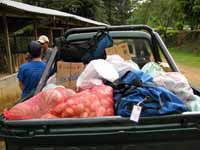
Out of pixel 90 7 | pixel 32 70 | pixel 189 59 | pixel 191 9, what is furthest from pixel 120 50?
pixel 90 7

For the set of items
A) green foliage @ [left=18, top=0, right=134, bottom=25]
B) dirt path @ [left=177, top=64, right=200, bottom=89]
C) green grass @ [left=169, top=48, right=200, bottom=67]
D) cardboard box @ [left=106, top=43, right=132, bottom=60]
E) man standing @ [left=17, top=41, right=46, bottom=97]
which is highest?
cardboard box @ [left=106, top=43, right=132, bottom=60]

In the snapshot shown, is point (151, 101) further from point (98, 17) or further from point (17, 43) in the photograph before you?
point (98, 17)

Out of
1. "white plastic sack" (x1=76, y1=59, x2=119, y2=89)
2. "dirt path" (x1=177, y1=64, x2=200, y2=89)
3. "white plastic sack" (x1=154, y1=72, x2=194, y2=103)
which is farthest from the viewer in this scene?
"dirt path" (x1=177, y1=64, x2=200, y2=89)

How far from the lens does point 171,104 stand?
2889 mm

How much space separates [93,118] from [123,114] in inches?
9.4

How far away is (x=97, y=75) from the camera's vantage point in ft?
12.0

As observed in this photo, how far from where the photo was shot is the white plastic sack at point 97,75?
11.7ft

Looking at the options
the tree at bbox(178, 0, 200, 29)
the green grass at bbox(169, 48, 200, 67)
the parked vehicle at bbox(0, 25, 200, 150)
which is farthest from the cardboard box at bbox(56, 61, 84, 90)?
the tree at bbox(178, 0, 200, 29)

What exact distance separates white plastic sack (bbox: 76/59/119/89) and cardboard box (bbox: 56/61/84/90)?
61cm

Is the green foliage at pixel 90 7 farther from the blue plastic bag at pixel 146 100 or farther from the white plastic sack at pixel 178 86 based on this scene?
the blue plastic bag at pixel 146 100

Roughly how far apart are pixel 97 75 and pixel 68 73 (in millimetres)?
851

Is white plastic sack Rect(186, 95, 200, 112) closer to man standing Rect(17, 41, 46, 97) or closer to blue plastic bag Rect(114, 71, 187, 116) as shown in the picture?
blue plastic bag Rect(114, 71, 187, 116)

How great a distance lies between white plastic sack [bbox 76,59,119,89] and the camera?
356 cm

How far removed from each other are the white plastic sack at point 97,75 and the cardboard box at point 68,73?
0.61m
